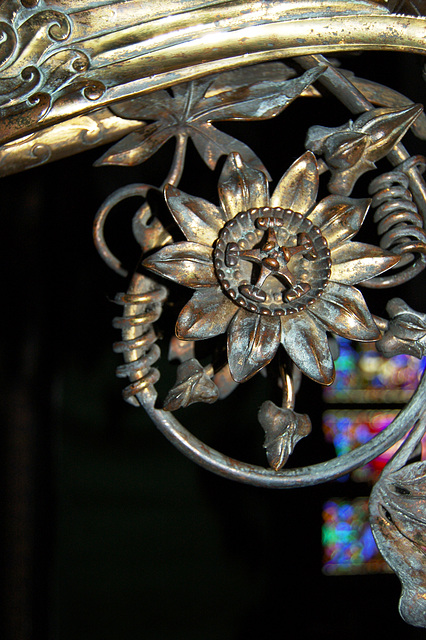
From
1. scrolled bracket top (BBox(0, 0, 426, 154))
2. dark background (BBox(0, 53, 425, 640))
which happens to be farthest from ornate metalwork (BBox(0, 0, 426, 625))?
dark background (BBox(0, 53, 425, 640))

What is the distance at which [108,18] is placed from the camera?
0.40 meters

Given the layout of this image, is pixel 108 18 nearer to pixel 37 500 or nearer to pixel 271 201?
pixel 271 201

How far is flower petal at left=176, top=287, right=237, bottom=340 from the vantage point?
0.41m

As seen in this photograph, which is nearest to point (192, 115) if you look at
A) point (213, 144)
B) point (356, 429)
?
point (213, 144)

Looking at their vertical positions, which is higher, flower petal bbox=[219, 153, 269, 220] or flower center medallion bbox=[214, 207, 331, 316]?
flower petal bbox=[219, 153, 269, 220]

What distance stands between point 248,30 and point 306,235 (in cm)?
14

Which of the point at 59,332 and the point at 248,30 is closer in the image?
the point at 248,30

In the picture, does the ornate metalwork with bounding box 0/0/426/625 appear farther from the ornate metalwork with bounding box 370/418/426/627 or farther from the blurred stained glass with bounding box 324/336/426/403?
the blurred stained glass with bounding box 324/336/426/403

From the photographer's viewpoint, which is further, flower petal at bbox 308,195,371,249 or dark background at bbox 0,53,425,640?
dark background at bbox 0,53,425,640

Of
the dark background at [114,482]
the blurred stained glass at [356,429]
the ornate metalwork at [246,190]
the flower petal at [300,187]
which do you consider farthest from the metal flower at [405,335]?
the blurred stained glass at [356,429]

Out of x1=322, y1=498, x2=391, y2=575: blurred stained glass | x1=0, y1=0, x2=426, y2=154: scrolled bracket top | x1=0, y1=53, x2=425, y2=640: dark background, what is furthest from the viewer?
x1=322, y1=498, x2=391, y2=575: blurred stained glass

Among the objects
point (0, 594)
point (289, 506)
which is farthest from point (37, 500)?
point (289, 506)

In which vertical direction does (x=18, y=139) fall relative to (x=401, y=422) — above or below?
above

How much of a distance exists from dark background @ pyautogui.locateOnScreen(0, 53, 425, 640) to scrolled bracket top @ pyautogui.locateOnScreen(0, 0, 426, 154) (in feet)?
2.58
